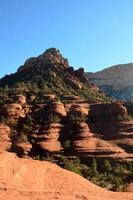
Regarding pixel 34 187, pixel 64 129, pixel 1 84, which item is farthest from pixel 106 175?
pixel 1 84

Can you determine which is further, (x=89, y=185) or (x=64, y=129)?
(x=64, y=129)

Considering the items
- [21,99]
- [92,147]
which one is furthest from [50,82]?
[92,147]

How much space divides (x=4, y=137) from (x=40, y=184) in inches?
1578

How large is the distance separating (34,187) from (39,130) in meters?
44.0

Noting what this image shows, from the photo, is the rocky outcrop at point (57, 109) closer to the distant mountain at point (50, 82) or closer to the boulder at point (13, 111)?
the boulder at point (13, 111)

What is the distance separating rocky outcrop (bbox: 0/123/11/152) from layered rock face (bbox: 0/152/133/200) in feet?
100

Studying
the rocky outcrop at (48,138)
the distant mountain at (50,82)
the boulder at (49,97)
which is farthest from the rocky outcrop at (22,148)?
the distant mountain at (50,82)

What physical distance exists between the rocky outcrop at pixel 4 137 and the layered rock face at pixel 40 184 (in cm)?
3055

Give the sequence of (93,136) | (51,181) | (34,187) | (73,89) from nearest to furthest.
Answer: (34,187), (51,181), (93,136), (73,89)

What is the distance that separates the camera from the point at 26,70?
112 metres

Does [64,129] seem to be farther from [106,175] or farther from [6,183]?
[6,183]

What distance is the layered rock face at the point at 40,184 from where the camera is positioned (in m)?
27.5

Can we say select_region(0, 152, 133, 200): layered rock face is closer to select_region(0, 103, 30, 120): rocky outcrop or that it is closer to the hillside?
the hillside

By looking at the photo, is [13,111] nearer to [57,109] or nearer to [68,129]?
[57,109]
